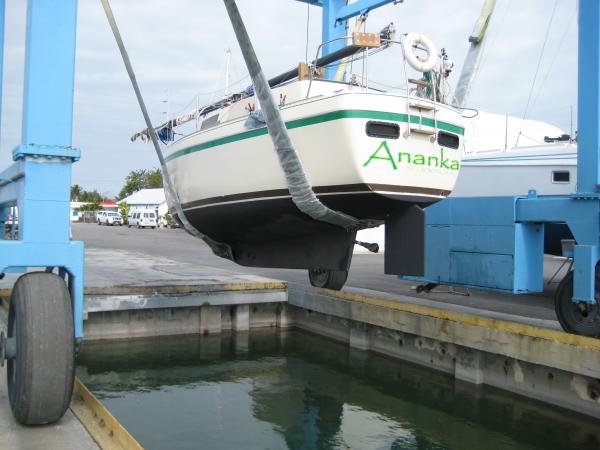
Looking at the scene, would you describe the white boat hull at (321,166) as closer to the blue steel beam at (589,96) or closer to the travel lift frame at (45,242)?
the blue steel beam at (589,96)

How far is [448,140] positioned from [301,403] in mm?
2853

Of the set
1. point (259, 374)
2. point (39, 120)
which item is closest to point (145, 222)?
point (259, 374)

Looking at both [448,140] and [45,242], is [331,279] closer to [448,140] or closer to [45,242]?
[448,140]

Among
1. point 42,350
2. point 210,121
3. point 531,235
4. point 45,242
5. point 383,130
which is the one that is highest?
point 210,121

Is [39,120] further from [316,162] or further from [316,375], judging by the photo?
[316,375]

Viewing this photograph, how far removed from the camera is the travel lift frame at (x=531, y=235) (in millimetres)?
4879

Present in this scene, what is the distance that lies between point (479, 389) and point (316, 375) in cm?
177

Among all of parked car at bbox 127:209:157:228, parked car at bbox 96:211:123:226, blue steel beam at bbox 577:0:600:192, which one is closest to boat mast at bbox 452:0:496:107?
blue steel beam at bbox 577:0:600:192

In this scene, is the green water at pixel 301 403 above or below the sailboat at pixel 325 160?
below

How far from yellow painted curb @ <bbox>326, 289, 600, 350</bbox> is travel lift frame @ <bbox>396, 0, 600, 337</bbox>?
0.38 m

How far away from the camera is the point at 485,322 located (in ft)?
18.0

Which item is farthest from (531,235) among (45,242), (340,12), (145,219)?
(145,219)

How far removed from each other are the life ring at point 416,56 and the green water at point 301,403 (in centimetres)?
310

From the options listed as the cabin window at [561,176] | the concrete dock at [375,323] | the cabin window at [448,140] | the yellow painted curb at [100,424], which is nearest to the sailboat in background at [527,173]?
the cabin window at [561,176]
